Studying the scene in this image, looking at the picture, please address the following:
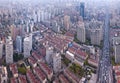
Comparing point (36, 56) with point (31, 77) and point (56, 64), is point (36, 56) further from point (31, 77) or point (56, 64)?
point (31, 77)

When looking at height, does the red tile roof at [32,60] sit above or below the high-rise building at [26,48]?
below

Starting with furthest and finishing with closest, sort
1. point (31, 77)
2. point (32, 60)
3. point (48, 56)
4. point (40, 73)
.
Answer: point (48, 56), point (32, 60), point (40, 73), point (31, 77)

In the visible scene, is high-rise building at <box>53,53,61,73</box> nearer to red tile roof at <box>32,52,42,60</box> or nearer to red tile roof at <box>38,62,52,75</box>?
red tile roof at <box>38,62,52,75</box>

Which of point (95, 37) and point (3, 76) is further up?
point (95, 37)

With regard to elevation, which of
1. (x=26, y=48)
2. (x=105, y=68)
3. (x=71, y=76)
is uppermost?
(x=26, y=48)

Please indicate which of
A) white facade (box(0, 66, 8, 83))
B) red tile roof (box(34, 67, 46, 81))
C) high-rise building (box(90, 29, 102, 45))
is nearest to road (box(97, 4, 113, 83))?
high-rise building (box(90, 29, 102, 45))

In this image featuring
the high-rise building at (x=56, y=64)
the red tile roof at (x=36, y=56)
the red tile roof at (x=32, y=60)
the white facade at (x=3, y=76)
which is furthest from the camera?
the red tile roof at (x=36, y=56)

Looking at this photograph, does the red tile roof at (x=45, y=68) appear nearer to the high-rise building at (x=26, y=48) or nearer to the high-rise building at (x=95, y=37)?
the high-rise building at (x=26, y=48)

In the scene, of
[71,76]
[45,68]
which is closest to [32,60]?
[45,68]

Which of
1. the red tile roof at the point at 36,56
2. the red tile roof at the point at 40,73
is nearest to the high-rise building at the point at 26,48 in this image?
the red tile roof at the point at 36,56

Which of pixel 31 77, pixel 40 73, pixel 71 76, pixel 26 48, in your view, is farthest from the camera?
pixel 26 48

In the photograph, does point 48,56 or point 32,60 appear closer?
point 32,60
